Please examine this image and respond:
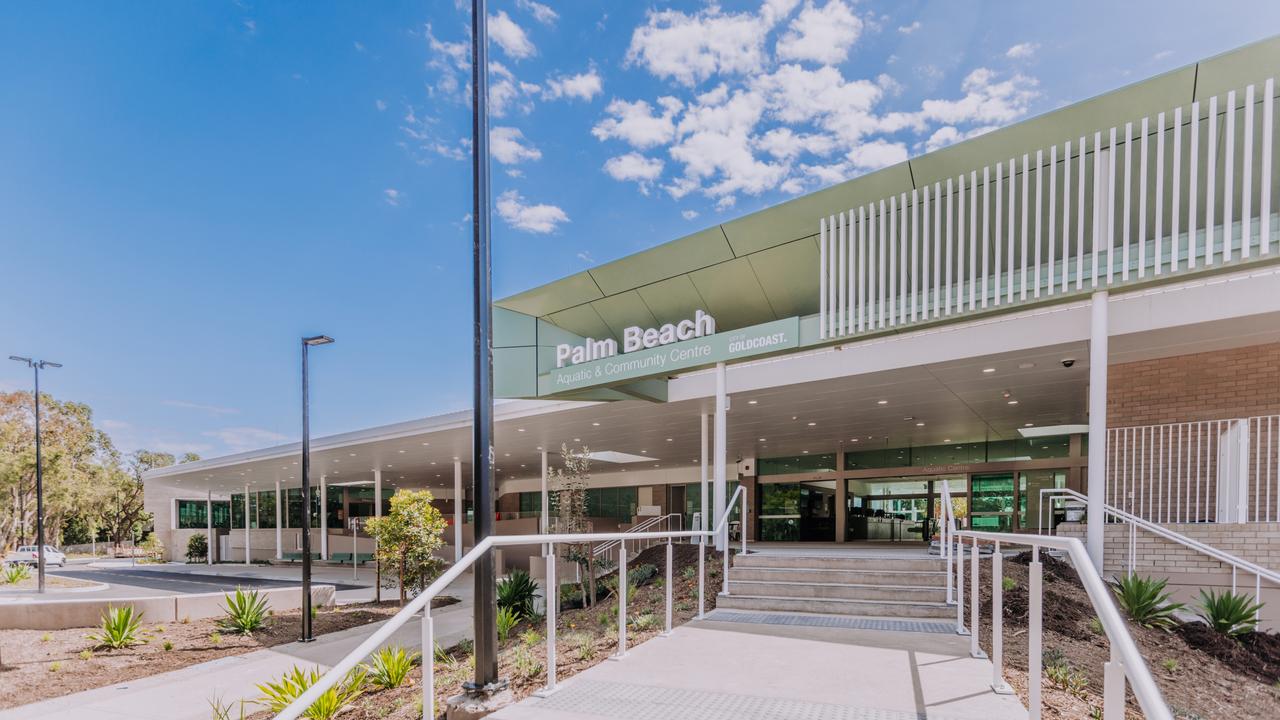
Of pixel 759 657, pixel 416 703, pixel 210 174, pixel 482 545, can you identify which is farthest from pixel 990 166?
pixel 210 174

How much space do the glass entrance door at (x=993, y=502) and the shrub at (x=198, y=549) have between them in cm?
4313

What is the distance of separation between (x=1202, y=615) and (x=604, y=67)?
1287 cm

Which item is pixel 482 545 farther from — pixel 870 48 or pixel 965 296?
pixel 870 48

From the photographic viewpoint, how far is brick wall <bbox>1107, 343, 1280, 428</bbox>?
10328 mm

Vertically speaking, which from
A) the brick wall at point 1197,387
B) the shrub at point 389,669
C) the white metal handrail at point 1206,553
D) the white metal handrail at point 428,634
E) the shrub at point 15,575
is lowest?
the shrub at point 15,575

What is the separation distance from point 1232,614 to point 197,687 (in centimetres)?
1269

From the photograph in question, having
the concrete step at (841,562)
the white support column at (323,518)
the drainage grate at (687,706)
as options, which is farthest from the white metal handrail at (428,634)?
the white support column at (323,518)

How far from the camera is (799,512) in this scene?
24.5 meters

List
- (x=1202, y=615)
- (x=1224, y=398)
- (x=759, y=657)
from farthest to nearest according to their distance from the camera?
1. (x=1224, y=398)
2. (x=1202, y=615)
3. (x=759, y=657)

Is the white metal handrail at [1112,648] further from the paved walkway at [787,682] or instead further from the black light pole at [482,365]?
the black light pole at [482,365]

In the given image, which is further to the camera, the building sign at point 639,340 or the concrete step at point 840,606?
the building sign at point 639,340

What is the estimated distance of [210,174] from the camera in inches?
1174

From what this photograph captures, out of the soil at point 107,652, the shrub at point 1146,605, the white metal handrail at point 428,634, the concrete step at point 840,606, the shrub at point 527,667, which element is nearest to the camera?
the white metal handrail at point 428,634

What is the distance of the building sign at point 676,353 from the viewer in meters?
10.6
